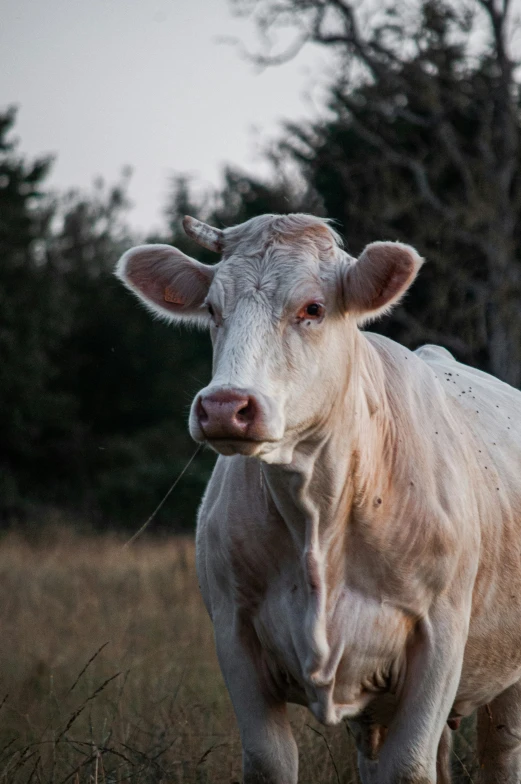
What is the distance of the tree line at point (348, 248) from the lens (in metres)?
17.0

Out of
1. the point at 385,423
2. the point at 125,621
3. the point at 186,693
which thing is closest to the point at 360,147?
the point at 125,621

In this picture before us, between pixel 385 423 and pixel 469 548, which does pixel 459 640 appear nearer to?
pixel 469 548

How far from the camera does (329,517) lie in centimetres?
388

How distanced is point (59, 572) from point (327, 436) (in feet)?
27.2

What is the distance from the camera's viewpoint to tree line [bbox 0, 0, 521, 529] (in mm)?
17047

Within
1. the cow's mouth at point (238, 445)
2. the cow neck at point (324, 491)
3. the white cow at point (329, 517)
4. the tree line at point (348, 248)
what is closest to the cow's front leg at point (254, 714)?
the white cow at point (329, 517)

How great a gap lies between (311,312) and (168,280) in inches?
28.9

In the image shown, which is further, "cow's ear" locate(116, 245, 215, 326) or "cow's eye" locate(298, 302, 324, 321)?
"cow's ear" locate(116, 245, 215, 326)

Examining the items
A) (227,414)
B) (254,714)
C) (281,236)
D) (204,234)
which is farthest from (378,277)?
(254,714)

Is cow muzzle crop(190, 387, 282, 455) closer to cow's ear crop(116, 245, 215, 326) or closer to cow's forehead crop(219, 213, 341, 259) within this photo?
cow's forehead crop(219, 213, 341, 259)

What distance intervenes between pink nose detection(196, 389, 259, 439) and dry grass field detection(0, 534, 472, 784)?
5.11 ft

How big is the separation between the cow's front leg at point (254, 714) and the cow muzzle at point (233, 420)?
106 centimetres

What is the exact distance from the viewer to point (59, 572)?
37.8ft

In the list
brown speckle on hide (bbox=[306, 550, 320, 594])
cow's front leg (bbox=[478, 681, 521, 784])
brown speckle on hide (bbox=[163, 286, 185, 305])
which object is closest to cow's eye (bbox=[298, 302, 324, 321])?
brown speckle on hide (bbox=[163, 286, 185, 305])
